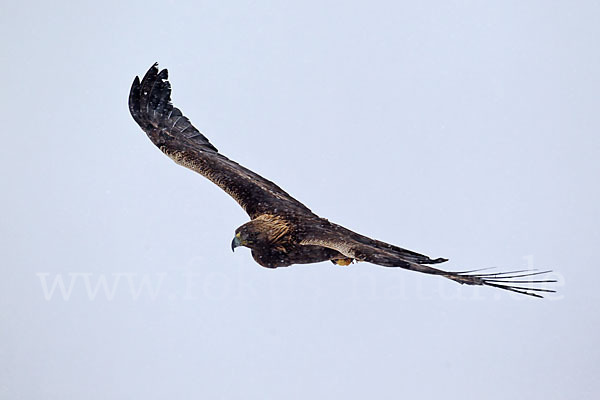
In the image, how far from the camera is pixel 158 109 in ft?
38.0

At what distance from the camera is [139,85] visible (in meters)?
11.5

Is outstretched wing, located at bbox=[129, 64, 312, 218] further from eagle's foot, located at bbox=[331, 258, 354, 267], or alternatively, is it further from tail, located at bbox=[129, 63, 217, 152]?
eagle's foot, located at bbox=[331, 258, 354, 267]

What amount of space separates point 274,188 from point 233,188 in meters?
0.61

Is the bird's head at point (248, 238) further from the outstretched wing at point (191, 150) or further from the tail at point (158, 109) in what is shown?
the tail at point (158, 109)

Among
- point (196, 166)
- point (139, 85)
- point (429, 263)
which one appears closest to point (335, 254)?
point (429, 263)

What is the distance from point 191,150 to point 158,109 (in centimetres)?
112

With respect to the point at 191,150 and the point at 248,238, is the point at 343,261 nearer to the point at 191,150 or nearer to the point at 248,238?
the point at 248,238

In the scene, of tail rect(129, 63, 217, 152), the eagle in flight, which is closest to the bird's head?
the eagle in flight

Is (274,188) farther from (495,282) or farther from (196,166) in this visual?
(495,282)

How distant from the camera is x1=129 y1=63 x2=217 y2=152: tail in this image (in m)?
11.4

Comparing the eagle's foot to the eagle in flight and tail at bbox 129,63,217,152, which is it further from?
tail at bbox 129,63,217,152

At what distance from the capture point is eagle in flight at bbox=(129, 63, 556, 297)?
7.88 metres

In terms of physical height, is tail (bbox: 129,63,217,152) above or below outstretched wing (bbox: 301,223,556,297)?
above

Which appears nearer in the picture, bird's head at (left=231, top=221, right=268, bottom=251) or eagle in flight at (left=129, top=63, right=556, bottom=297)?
eagle in flight at (left=129, top=63, right=556, bottom=297)
